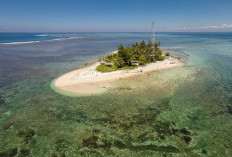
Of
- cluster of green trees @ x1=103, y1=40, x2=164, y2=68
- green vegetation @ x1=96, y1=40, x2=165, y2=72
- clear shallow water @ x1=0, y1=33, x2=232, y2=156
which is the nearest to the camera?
clear shallow water @ x1=0, y1=33, x2=232, y2=156

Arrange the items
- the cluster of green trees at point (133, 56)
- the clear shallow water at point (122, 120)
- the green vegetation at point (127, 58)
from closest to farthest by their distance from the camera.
Answer: the clear shallow water at point (122, 120) → the green vegetation at point (127, 58) → the cluster of green trees at point (133, 56)

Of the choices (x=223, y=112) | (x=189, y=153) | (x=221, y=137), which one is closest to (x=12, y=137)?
(x=189, y=153)

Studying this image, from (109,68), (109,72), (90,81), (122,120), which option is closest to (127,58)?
(109,68)

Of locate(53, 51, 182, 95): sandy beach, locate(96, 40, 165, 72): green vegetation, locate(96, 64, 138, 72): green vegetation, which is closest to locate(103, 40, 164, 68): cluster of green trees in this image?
locate(96, 40, 165, 72): green vegetation

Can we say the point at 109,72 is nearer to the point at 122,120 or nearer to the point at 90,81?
the point at 90,81

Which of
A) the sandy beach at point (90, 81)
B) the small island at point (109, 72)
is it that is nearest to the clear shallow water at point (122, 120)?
the sandy beach at point (90, 81)

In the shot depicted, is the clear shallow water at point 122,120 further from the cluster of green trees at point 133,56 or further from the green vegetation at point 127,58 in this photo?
the cluster of green trees at point 133,56

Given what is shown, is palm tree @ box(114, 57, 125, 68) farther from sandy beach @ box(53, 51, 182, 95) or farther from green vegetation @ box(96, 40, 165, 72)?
sandy beach @ box(53, 51, 182, 95)

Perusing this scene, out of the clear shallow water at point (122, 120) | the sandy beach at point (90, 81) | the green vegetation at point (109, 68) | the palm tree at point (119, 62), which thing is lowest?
the clear shallow water at point (122, 120)
